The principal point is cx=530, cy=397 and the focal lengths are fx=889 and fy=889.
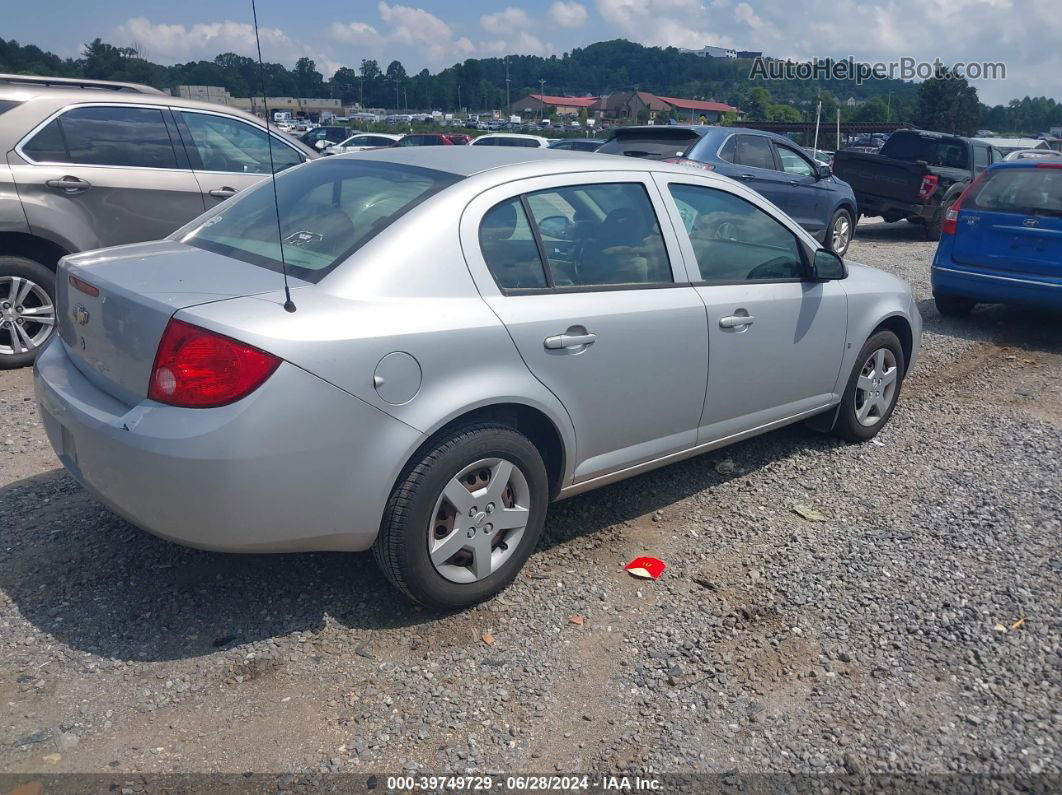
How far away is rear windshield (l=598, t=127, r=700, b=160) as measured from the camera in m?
10.3

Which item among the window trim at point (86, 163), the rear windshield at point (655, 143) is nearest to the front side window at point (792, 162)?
the rear windshield at point (655, 143)

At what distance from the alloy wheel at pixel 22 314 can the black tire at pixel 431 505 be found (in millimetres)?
4146

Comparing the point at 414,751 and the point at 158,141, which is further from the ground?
the point at 158,141

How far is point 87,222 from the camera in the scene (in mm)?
6215

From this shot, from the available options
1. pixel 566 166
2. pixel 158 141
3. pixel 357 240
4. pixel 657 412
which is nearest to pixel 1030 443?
pixel 657 412

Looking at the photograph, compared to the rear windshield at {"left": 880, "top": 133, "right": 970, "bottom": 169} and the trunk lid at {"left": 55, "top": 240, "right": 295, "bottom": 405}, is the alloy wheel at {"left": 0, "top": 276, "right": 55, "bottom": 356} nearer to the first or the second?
the trunk lid at {"left": 55, "top": 240, "right": 295, "bottom": 405}

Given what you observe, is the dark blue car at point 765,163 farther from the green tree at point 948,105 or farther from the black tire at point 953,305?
the green tree at point 948,105

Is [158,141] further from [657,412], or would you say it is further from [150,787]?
[150,787]

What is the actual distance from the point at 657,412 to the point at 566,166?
1.14 m

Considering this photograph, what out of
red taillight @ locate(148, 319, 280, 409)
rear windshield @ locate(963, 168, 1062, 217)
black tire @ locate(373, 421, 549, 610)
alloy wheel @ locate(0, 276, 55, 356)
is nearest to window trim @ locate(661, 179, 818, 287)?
black tire @ locate(373, 421, 549, 610)

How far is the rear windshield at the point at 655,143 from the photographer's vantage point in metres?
10.3

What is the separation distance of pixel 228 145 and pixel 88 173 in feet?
3.68

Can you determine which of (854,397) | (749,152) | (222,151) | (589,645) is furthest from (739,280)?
(749,152)

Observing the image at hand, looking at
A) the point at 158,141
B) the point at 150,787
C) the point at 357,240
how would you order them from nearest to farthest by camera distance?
the point at 150,787 < the point at 357,240 < the point at 158,141
